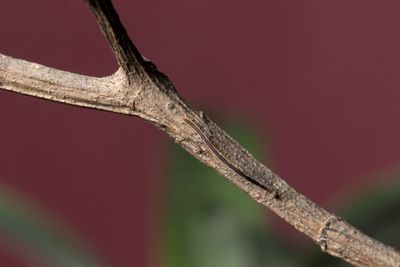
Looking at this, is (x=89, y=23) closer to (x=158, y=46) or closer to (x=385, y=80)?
(x=158, y=46)

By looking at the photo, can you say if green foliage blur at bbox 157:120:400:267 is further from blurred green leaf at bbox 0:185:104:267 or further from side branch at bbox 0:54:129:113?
side branch at bbox 0:54:129:113

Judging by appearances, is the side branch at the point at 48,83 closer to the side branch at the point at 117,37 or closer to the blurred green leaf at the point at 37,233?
the side branch at the point at 117,37

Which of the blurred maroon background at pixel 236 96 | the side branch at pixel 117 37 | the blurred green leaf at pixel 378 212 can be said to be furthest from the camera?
the blurred maroon background at pixel 236 96

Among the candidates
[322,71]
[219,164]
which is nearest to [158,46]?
[322,71]

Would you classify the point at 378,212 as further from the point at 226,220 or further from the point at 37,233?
the point at 37,233

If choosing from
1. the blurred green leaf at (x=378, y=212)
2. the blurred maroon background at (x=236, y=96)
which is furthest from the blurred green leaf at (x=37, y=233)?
the blurred maroon background at (x=236, y=96)

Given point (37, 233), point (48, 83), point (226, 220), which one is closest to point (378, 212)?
point (226, 220)
